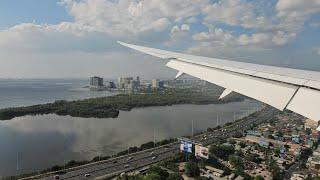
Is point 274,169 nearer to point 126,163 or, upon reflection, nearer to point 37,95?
point 126,163

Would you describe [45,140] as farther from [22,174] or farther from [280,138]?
[280,138]

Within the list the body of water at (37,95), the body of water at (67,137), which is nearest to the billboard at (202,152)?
the body of water at (67,137)

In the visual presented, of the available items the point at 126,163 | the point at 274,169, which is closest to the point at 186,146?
the point at 126,163

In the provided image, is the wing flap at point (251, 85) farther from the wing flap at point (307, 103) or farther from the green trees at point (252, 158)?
the green trees at point (252, 158)

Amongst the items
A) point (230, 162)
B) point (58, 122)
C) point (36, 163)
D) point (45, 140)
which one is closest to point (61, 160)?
point (36, 163)

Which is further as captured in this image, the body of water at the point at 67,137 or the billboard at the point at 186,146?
the body of water at the point at 67,137

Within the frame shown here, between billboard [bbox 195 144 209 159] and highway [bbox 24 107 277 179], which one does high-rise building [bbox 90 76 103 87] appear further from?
billboard [bbox 195 144 209 159]

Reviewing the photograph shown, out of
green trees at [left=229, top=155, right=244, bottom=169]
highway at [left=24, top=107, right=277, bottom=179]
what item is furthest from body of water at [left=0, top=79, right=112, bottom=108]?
green trees at [left=229, top=155, right=244, bottom=169]
